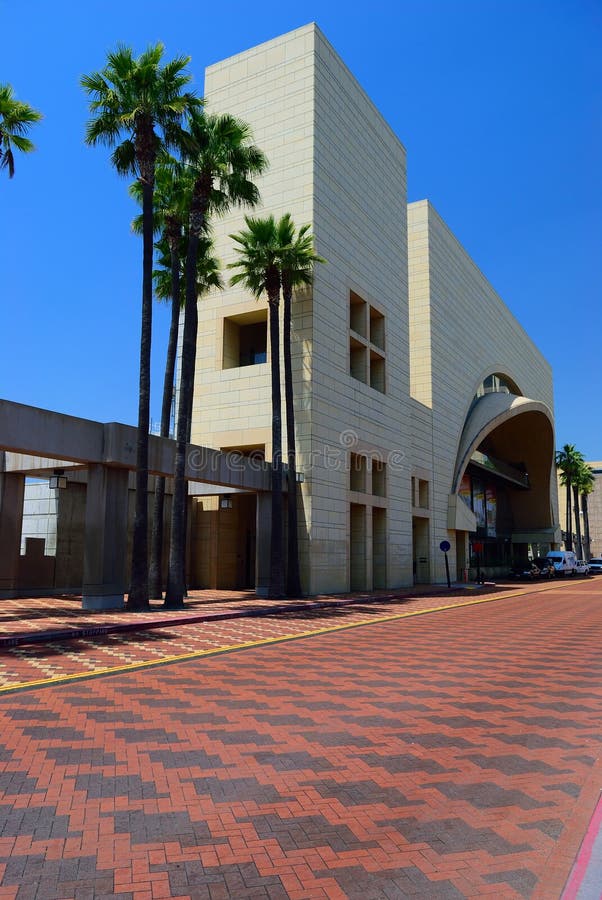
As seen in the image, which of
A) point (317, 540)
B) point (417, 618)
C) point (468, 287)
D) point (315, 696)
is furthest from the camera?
point (468, 287)

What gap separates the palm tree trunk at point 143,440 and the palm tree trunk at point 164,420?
3.31 meters

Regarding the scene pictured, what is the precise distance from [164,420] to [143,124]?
33.5 ft

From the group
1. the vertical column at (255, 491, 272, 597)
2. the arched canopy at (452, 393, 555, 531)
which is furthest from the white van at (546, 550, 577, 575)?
the vertical column at (255, 491, 272, 597)

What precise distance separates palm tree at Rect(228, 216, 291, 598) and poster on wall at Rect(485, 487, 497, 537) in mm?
42032

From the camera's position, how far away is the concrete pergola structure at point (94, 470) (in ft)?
56.4

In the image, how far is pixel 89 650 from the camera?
12117 mm

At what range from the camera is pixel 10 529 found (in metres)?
22.4

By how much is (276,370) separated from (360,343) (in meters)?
7.98

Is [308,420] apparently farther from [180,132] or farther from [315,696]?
[315,696]

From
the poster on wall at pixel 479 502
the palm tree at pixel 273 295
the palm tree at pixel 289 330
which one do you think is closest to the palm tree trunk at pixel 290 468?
the palm tree at pixel 289 330

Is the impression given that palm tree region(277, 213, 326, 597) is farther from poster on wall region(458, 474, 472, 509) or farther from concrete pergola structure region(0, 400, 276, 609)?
poster on wall region(458, 474, 472, 509)

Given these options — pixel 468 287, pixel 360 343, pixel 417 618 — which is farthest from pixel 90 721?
pixel 468 287

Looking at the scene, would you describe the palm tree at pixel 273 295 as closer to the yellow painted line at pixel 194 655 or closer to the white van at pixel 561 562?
the yellow painted line at pixel 194 655

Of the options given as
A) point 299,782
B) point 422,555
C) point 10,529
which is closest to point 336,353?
point 10,529
